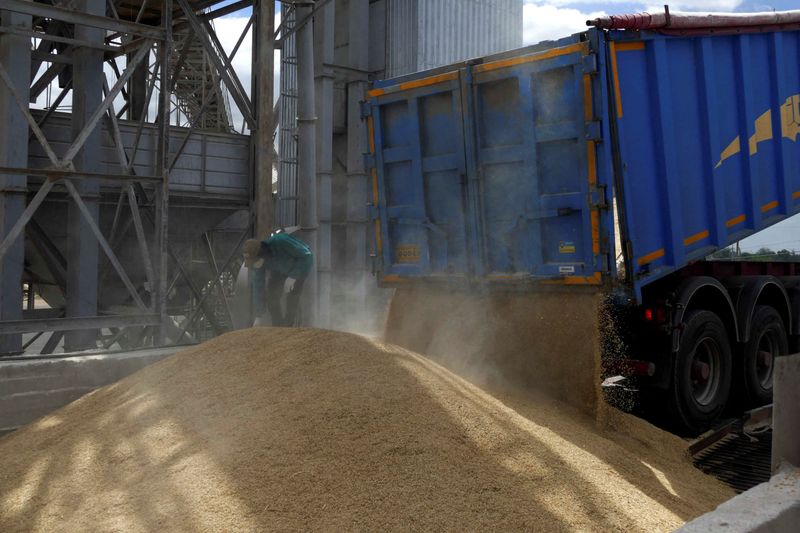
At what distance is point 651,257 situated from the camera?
554 cm

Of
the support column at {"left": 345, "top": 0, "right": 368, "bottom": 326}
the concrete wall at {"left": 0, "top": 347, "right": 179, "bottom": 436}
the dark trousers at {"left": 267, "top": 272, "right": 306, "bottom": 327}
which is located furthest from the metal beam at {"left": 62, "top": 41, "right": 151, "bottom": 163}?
the support column at {"left": 345, "top": 0, "right": 368, "bottom": 326}

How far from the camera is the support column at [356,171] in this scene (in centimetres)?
1452

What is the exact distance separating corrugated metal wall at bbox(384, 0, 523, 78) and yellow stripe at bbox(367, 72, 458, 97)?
8.02 meters

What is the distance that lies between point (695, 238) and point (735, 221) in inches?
32.4

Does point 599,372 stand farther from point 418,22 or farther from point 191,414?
point 418,22

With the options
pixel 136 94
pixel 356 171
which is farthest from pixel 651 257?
pixel 136 94

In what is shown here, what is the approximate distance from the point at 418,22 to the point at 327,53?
2.02 m

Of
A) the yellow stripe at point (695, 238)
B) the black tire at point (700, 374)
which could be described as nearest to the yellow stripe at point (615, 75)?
the yellow stripe at point (695, 238)

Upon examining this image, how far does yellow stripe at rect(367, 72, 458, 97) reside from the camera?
19.7ft

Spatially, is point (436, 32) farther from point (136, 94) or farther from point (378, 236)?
point (378, 236)

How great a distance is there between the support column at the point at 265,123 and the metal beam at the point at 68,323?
2348 millimetres

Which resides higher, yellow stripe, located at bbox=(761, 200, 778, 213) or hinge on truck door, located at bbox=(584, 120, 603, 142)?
hinge on truck door, located at bbox=(584, 120, 603, 142)

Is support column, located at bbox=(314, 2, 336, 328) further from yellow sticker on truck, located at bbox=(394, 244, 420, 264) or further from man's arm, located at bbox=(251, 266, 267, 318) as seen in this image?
yellow sticker on truck, located at bbox=(394, 244, 420, 264)

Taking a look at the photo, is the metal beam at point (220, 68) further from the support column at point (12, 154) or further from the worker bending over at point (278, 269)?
the worker bending over at point (278, 269)
